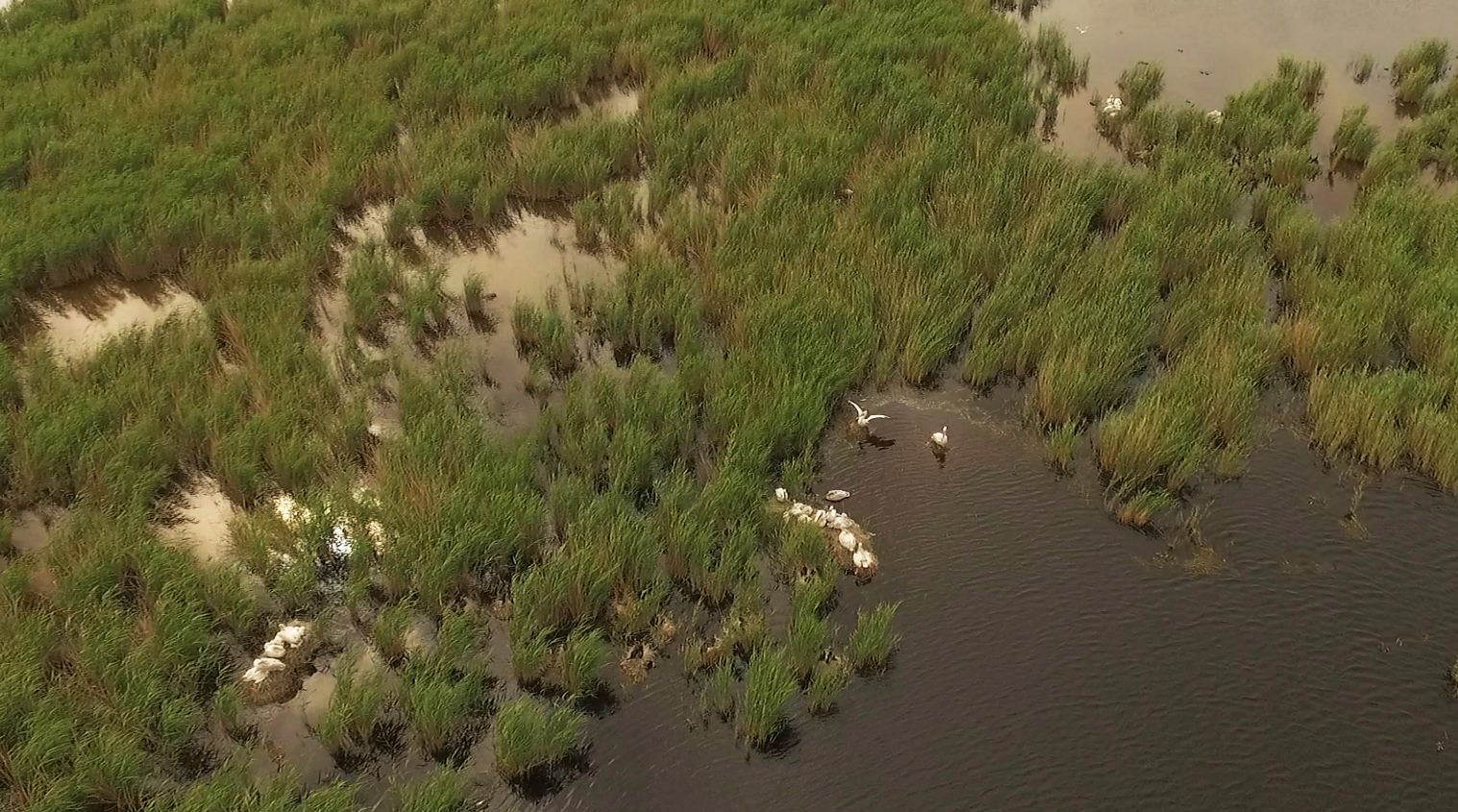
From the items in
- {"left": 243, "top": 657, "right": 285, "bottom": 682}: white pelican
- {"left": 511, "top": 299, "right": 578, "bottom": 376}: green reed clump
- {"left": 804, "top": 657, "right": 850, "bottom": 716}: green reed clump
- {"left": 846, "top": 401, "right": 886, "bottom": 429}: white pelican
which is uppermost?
{"left": 511, "top": 299, "right": 578, "bottom": 376}: green reed clump

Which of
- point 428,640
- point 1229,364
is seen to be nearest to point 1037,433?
point 1229,364

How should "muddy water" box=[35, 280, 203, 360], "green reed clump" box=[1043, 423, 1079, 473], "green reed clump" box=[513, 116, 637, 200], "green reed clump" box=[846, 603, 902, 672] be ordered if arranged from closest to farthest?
"green reed clump" box=[846, 603, 902, 672] → "green reed clump" box=[1043, 423, 1079, 473] → "muddy water" box=[35, 280, 203, 360] → "green reed clump" box=[513, 116, 637, 200]

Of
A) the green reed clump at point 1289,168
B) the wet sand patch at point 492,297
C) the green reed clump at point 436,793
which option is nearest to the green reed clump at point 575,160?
the wet sand patch at point 492,297

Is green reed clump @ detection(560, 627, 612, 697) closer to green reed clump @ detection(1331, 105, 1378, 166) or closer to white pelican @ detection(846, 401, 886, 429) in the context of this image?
white pelican @ detection(846, 401, 886, 429)

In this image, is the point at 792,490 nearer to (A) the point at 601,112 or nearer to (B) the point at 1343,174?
(A) the point at 601,112

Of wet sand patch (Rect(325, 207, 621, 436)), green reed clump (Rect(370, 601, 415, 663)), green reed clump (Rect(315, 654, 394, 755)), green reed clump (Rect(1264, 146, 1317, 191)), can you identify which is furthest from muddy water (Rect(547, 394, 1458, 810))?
green reed clump (Rect(1264, 146, 1317, 191))

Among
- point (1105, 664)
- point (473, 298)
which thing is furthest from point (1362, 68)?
point (473, 298)

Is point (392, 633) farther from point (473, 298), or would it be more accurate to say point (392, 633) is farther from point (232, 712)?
point (473, 298)
